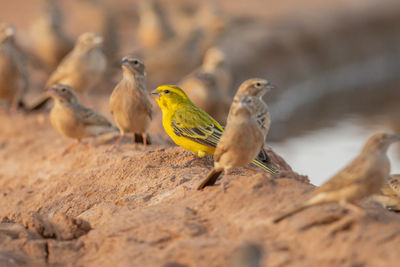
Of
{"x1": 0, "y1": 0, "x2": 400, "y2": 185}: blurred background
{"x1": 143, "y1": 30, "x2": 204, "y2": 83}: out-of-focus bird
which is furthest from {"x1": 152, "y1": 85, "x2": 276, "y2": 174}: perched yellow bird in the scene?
{"x1": 143, "y1": 30, "x2": 204, "y2": 83}: out-of-focus bird

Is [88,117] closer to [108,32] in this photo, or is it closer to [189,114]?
[189,114]

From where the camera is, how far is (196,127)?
7.19 meters

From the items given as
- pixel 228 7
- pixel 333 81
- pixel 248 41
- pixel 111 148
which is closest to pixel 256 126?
pixel 111 148

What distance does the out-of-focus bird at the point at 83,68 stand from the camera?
38.4 feet

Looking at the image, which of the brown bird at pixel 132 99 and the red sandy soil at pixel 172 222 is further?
the brown bird at pixel 132 99

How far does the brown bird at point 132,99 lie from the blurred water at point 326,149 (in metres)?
4.43

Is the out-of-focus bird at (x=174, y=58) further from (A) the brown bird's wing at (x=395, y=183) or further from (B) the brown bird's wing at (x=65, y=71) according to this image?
(A) the brown bird's wing at (x=395, y=183)

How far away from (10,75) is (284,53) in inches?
351

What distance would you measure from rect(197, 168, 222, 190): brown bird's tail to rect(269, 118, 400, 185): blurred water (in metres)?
6.20

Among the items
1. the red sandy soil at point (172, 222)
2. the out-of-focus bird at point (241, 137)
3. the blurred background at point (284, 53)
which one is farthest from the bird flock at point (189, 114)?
the blurred background at point (284, 53)

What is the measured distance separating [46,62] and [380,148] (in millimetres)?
12291

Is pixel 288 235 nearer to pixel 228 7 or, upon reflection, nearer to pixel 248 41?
pixel 248 41

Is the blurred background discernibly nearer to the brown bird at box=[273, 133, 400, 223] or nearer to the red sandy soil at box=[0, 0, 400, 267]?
the red sandy soil at box=[0, 0, 400, 267]

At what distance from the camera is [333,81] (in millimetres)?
20031
